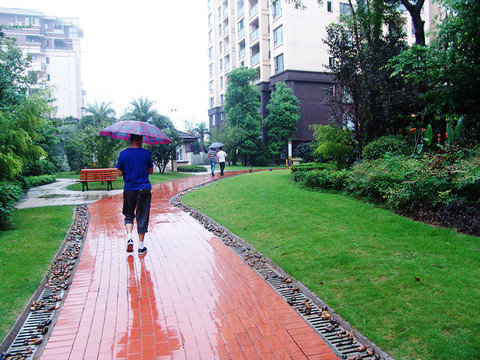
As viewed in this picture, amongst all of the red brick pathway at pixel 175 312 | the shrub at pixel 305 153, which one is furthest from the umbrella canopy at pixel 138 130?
the shrub at pixel 305 153

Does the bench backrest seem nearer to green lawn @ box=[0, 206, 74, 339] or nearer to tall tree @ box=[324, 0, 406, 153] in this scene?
green lawn @ box=[0, 206, 74, 339]

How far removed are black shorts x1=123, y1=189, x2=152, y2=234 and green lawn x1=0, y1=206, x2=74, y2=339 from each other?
1379mm

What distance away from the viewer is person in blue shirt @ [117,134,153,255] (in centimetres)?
601

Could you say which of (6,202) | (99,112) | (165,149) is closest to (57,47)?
(99,112)

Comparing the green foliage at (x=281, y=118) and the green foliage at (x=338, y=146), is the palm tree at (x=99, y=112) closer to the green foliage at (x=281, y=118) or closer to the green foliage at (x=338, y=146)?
the green foliage at (x=281, y=118)

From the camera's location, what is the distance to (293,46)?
3412 cm

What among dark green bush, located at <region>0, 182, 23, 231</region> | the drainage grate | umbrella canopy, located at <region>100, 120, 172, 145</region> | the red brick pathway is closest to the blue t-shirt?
umbrella canopy, located at <region>100, 120, 172, 145</region>

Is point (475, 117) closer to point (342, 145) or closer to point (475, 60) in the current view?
point (475, 60)

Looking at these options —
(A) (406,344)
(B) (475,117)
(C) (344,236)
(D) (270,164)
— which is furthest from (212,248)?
(D) (270,164)

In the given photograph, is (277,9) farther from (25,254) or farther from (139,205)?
(25,254)

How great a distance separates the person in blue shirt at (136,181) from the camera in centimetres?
601

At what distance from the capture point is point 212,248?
654cm

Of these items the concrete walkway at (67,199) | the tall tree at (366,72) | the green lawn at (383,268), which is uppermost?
the tall tree at (366,72)

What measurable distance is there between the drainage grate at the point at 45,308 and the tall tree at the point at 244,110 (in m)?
28.3
